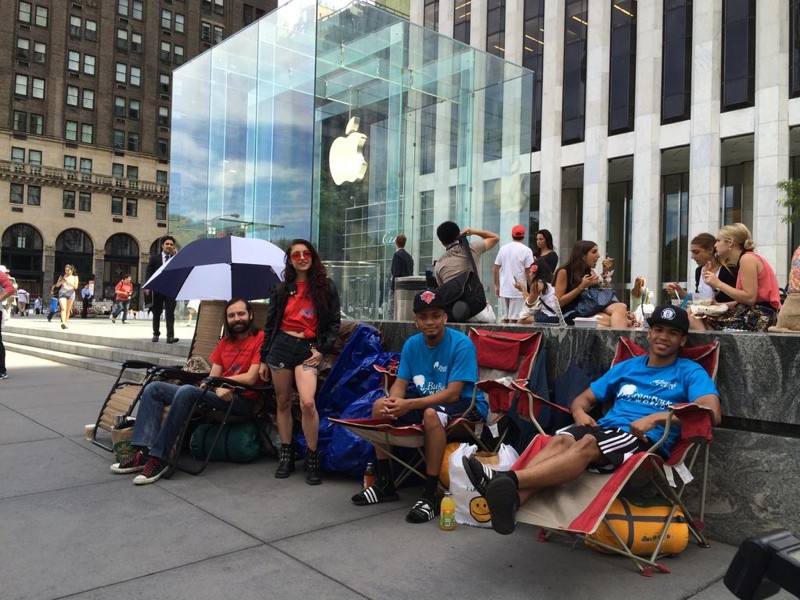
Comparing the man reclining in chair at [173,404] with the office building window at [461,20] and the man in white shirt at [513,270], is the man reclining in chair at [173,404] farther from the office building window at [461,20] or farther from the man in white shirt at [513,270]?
the office building window at [461,20]

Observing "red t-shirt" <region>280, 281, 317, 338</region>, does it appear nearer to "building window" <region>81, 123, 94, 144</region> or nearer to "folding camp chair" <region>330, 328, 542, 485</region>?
"folding camp chair" <region>330, 328, 542, 485</region>

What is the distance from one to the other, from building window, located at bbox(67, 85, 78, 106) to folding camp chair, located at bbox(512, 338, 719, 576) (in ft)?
216

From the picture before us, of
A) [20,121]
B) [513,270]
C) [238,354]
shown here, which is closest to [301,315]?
[238,354]

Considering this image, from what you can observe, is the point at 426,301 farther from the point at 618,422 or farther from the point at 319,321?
the point at 618,422

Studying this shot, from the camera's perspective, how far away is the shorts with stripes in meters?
3.35

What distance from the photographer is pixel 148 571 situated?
128 inches

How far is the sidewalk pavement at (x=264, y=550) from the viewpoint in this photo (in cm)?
310

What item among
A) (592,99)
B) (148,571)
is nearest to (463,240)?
(148,571)

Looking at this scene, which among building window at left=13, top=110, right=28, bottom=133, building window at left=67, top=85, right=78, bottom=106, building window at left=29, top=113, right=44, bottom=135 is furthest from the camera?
building window at left=67, top=85, right=78, bottom=106

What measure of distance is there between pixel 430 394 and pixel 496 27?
30773 mm

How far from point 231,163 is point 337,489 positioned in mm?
14072

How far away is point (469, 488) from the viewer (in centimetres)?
411

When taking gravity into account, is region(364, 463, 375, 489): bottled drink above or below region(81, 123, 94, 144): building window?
below

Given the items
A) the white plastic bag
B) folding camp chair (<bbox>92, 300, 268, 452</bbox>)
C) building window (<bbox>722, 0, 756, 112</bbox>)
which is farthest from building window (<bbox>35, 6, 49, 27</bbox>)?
the white plastic bag
